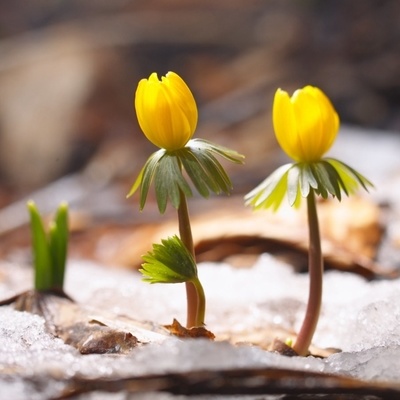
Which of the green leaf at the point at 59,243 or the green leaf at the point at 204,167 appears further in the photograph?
the green leaf at the point at 59,243

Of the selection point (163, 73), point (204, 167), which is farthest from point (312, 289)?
point (163, 73)

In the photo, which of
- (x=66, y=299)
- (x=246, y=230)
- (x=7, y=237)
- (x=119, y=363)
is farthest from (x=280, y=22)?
(x=119, y=363)

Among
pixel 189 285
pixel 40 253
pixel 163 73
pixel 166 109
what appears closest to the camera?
pixel 166 109

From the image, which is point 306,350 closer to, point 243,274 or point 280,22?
point 243,274

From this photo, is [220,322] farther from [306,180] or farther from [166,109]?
[166,109]

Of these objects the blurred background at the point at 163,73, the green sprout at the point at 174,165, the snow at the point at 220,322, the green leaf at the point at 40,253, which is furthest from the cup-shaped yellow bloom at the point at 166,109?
the blurred background at the point at 163,73

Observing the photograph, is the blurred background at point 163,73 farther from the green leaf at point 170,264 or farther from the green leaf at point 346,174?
the green leaf at point 170,264

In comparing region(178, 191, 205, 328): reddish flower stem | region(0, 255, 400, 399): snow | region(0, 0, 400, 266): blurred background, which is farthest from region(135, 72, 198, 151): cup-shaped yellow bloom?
region(0, 0, 400, 266): blurred background
